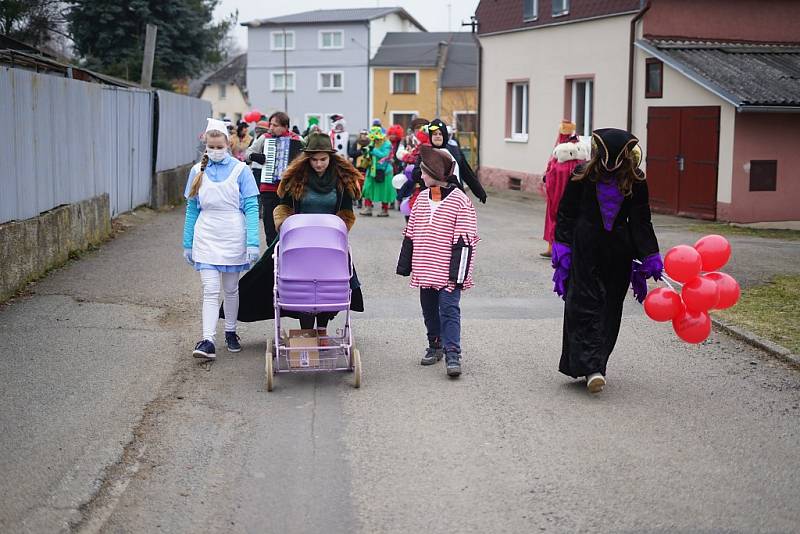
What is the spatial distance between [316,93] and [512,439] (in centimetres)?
7530

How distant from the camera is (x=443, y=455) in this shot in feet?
20.1

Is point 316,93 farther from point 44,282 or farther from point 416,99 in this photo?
point 44,282

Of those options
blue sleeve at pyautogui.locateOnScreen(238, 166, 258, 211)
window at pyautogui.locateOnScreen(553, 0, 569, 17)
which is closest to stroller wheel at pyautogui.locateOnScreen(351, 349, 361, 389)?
blue sleeve at pyautogui.locateOnScreen(238, 166, 258, 211)

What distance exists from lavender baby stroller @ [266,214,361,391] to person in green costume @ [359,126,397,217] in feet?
45.4

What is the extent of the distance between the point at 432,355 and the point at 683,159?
14.4 m

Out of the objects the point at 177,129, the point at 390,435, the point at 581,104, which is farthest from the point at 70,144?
the point at 581,104

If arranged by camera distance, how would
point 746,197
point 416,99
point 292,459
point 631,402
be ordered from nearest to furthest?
point 292,459 < point 631,402 < point 746,197 < point 416,99

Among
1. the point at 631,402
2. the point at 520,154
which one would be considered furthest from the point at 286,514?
the point at 520,154

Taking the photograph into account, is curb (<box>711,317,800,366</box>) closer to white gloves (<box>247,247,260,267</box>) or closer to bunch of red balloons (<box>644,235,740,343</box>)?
bunch of red balloons (<box>644,235,740,343</box>)

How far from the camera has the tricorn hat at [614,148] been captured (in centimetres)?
728

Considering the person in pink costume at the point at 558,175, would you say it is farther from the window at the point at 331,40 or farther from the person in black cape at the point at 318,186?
the window at the point at 331,40

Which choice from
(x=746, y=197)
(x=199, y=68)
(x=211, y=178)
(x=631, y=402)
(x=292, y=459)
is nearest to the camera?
(x=292, y=459)

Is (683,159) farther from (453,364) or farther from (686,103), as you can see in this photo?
(453,364)

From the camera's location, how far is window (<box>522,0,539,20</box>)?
28.1m
